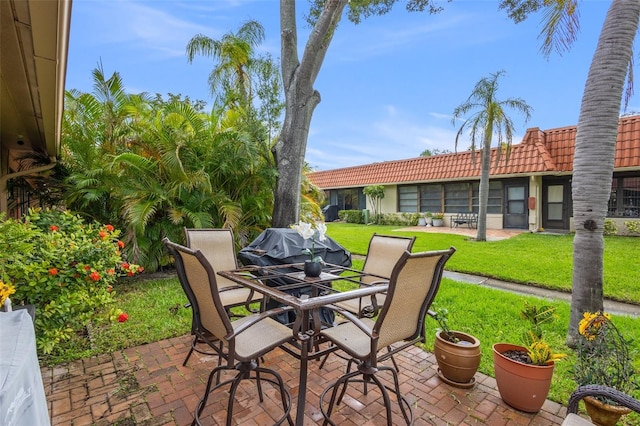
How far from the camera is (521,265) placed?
655 centimetres

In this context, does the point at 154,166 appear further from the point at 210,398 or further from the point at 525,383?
the point at 525,383

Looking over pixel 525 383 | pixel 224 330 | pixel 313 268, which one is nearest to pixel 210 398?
pixel 224 330

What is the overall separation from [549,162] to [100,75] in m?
13.9

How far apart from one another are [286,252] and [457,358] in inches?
79.1

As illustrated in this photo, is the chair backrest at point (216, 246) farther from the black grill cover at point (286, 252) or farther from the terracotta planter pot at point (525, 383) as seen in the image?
the terracotta planter pot at point (525, 383)

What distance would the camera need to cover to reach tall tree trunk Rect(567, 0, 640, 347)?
2.91m

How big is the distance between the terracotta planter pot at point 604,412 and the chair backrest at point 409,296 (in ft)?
3.46

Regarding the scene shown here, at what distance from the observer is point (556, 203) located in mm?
12102

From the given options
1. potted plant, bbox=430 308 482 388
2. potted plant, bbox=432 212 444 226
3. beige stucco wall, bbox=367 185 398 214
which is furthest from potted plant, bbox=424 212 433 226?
potted plant, bbox=430 308 482 388

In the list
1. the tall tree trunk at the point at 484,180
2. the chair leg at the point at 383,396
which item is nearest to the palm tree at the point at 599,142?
the chair leg at the point at 383,396

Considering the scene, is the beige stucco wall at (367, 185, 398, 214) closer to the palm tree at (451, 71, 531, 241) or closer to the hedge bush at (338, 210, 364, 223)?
the hedge bush at (338, 210, 364, 223)

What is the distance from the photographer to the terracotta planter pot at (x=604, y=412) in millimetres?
1894

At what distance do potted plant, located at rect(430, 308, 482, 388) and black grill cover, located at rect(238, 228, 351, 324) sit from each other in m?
1.29

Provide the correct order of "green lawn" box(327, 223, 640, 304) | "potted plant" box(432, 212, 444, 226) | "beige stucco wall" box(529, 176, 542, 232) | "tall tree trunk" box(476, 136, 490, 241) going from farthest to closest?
"potted plant" box(432, 212, 444, 226), "beige stucco wall" box(529, 176, 542, 232), "tall tree trunk" box(476, 136, 490, 241), "green lawn" box(327, 223, 640, 304)
